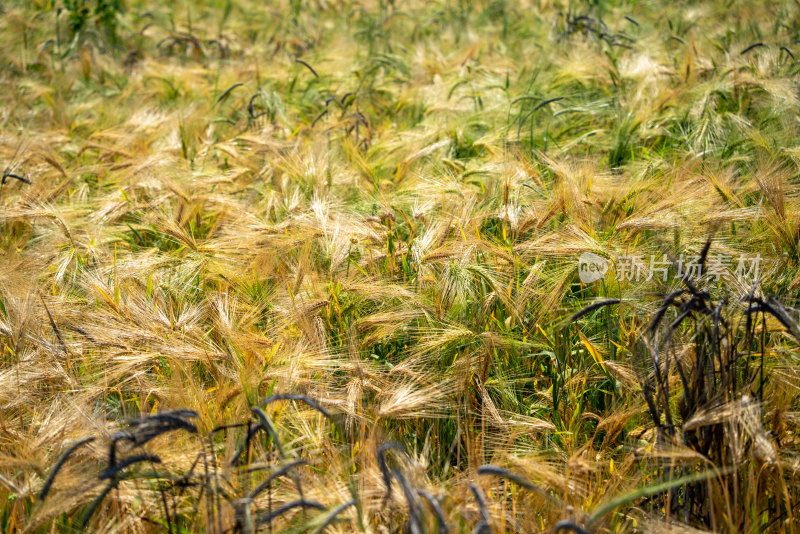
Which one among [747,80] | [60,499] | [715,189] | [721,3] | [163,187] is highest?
[721,3]

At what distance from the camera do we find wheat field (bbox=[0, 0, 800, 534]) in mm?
1371

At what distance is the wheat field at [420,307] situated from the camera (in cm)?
137

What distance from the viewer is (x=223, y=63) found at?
4855mm

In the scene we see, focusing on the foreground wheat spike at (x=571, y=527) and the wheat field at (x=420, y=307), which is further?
the wheat field at (x=420, y=307)

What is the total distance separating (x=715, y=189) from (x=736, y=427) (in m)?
1.09

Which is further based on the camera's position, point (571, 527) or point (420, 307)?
point (420, 307)

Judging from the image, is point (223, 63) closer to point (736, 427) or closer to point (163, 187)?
point (163, 187)

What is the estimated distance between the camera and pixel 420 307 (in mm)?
1960

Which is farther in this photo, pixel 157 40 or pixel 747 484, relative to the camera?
pixel 157 40

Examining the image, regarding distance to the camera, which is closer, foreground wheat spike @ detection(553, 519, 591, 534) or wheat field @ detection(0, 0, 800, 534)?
foreground wheat spike @ detection(553, 519, 591, 534)

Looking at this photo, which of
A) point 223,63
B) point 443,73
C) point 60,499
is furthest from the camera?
point 223,63

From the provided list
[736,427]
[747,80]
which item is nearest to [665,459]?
[736,427]

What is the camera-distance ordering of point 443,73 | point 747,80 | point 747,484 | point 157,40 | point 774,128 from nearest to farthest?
point 747,484, point 774,128, point 747,80, point 443,73, point 157,40

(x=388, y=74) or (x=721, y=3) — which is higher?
(x=721, y=3)
